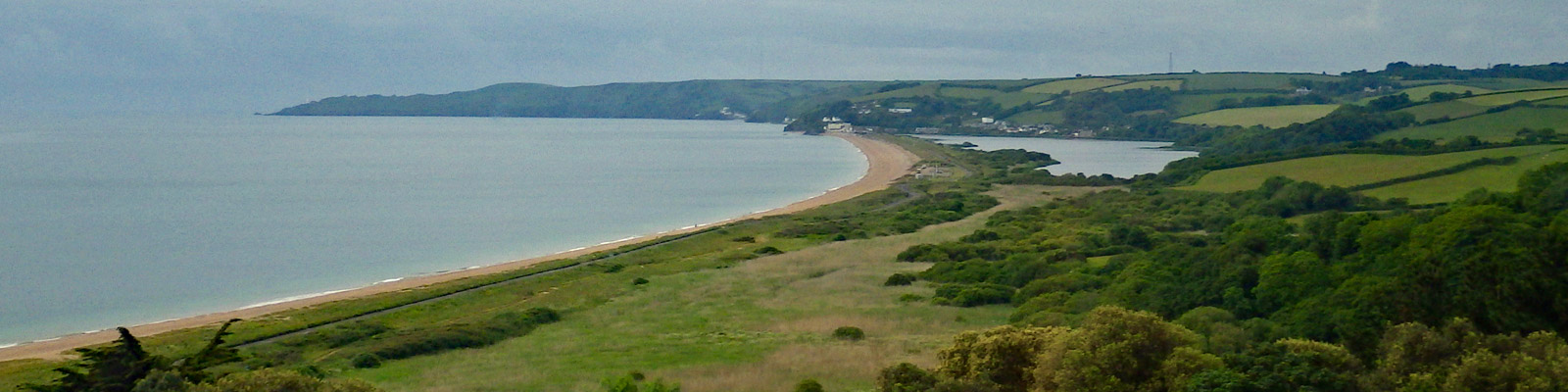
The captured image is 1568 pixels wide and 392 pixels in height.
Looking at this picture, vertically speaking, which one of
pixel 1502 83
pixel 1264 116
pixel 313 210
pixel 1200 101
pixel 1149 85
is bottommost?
pixel 1264 116

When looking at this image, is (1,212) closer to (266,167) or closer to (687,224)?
(687,224)

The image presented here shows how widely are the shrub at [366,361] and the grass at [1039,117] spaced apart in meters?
165

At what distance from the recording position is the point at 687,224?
63.1m

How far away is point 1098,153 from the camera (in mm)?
132625

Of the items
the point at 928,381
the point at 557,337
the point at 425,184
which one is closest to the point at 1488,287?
the point at 928,381

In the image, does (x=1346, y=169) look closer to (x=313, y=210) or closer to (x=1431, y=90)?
(x=313, y=210)

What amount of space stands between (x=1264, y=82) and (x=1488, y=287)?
176741mm

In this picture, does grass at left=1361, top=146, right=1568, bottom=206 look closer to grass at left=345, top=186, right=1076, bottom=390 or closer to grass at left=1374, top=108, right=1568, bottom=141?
grass at left=1374, top=108, right=1568, bottom=141

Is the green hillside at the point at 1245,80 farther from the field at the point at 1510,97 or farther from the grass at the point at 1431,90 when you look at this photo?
the field at the point at 1510,97

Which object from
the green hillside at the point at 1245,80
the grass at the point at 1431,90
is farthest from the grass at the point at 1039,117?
the grass at the point at 1431,90

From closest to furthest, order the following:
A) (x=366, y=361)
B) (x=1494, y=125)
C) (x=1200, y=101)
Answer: (x=366, y=361)
(x=1494, y=125)
(x=1200, y=101)

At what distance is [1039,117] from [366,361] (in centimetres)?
16979

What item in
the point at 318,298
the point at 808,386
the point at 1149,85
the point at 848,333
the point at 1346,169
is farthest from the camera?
the point at 1149,85

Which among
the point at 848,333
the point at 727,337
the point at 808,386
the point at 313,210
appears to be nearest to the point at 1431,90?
the point at 313,210
